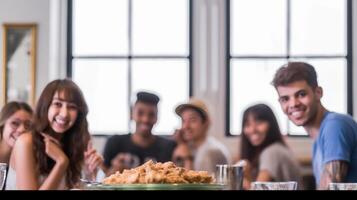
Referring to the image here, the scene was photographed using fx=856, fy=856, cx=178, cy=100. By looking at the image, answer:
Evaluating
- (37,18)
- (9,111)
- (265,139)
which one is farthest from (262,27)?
(9,111)

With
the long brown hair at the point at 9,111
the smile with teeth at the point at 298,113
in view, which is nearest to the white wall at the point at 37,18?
the long brown hair at the point at 9,111

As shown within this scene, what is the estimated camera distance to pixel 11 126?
3180 mm

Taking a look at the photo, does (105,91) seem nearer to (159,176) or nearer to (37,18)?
(37,18)

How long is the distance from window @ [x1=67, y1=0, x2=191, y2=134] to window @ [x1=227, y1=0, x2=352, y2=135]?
1.05ft

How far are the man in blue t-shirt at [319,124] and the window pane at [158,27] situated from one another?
1564 mm

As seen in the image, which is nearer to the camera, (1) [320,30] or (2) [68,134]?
(2) [68,134]

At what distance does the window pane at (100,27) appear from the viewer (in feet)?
15.3

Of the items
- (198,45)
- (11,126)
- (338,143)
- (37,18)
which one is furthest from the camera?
(198,45)

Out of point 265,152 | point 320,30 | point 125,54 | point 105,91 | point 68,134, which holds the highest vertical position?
point 320,30

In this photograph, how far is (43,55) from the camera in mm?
4449

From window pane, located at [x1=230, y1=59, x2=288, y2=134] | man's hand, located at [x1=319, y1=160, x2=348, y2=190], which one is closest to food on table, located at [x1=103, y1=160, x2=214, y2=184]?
man's hand, located at [x1=319, y1=160, x2=348, y2=190]

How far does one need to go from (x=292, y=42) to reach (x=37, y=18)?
4.52 feet

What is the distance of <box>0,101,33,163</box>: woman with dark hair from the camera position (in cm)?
300

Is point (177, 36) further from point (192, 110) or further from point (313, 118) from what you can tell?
point (313, 118)
